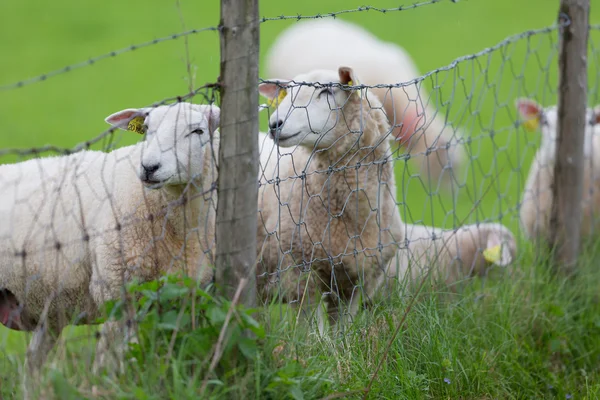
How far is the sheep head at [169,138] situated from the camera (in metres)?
2.88

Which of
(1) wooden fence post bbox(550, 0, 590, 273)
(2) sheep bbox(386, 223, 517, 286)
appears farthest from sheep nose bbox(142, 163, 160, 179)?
(1) wooden fence post bbox(550, 0, 590, 273)

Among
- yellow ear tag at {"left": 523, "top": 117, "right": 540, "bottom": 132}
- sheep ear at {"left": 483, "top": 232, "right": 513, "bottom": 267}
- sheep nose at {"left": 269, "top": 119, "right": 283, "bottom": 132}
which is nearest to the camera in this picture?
sheep nose at {"left": 269, "top": 119, "right": 283, "bottom": 132}

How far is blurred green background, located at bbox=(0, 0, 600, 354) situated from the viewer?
10336 mm

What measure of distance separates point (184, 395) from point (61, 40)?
40.9 ft

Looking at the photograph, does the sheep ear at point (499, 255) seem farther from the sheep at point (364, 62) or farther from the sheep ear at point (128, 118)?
the sheep at point (364, 62)

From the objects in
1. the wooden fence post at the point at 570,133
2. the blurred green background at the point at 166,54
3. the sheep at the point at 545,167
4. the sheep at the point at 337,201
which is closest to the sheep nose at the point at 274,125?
the sheep at the point at 337,201

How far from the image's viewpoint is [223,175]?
248 cm

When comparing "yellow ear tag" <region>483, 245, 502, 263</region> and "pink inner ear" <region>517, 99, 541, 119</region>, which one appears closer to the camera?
"yellow ear tag" <region>483, 245, 502, 263</region>

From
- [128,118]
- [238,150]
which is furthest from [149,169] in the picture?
[238,150]

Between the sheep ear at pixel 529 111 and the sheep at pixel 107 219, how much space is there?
8.59 ft

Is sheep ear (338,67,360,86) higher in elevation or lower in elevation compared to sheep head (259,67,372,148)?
higher

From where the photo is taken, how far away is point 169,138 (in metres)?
2.97

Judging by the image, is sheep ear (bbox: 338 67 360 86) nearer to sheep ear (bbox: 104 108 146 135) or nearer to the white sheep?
the white sheep

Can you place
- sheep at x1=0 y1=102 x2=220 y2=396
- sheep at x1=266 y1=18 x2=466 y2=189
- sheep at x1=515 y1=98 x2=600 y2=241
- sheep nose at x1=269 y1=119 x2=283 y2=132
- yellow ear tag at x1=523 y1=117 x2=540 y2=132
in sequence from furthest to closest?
sheep at x1=266 y1=18 x2=466 y2=189, yellow ear tag at x1=523 y1=117 x2=540 y2=132, sheep at x1=515 y1=98 x2=600 y2=241, sheep nose at x1=269 y1=119 x2=283 y2=132, sheep at x1=0 y1=102 x2=220 y2=396
